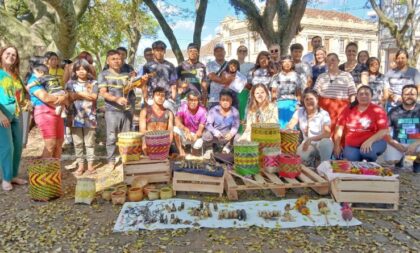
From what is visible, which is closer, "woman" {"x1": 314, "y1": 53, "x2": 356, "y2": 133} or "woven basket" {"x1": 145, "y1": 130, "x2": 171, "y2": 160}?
"woven basket" {"x1": 145, "y1": 130, "x2": 171, "y2": 160}

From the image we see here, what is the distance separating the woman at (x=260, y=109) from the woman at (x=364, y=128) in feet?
3.42

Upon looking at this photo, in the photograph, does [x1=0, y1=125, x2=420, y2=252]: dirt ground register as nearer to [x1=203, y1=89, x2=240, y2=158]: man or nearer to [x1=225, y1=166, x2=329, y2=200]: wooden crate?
[x1=225, y1=166, x2=329, y2=200]: wooden crate

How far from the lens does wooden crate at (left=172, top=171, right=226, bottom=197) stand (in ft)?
15.0

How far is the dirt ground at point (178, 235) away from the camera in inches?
134

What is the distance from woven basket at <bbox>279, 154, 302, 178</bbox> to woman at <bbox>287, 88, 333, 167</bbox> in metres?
0.83

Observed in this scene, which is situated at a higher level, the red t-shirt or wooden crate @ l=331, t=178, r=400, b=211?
the red t-shirt

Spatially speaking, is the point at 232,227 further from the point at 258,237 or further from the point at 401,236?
the point at 401,236

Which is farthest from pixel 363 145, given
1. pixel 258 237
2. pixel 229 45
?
pixel 229 45

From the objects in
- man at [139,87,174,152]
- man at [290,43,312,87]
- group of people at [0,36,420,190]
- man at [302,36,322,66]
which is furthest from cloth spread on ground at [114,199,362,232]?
man at [302,36,322,66]

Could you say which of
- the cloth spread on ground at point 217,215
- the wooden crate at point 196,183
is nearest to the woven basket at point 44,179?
the cloth spread on ground at point 217,215

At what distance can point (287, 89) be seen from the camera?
6.27 metres

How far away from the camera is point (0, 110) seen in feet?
15.1

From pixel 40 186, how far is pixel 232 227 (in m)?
2.37

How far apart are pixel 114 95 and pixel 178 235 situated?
277 cm
